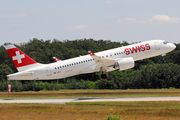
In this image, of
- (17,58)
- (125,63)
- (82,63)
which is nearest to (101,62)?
(82,63)

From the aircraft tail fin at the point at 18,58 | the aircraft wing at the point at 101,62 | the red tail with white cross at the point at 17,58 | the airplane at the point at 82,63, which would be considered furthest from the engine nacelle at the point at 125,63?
the red tail with white cross at the point at 17,58

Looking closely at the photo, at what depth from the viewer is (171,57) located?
353 feet

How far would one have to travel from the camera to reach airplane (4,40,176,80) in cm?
4578

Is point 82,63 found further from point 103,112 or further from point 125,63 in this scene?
point 103,112

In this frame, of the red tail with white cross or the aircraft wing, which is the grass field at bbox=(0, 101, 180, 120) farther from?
the red tail with white cross

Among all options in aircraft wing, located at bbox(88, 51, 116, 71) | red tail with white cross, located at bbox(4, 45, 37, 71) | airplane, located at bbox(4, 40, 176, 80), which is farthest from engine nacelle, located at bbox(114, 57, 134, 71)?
red tail with white cross, located at bbox(4, 45, 37, 71)

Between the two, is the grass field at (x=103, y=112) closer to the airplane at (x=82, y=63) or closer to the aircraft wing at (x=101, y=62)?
the aircraft wing at (x=101, y=62)

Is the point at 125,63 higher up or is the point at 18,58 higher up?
the point at 18,58

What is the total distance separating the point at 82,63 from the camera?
1858 inches

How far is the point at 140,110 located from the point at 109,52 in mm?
18988

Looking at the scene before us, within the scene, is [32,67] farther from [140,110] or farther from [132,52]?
[140,110]

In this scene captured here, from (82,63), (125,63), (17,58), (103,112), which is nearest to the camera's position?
(103,112)

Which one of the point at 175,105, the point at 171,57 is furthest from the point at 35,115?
the point at 171,57

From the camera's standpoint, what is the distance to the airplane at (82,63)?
4578 centimetres
